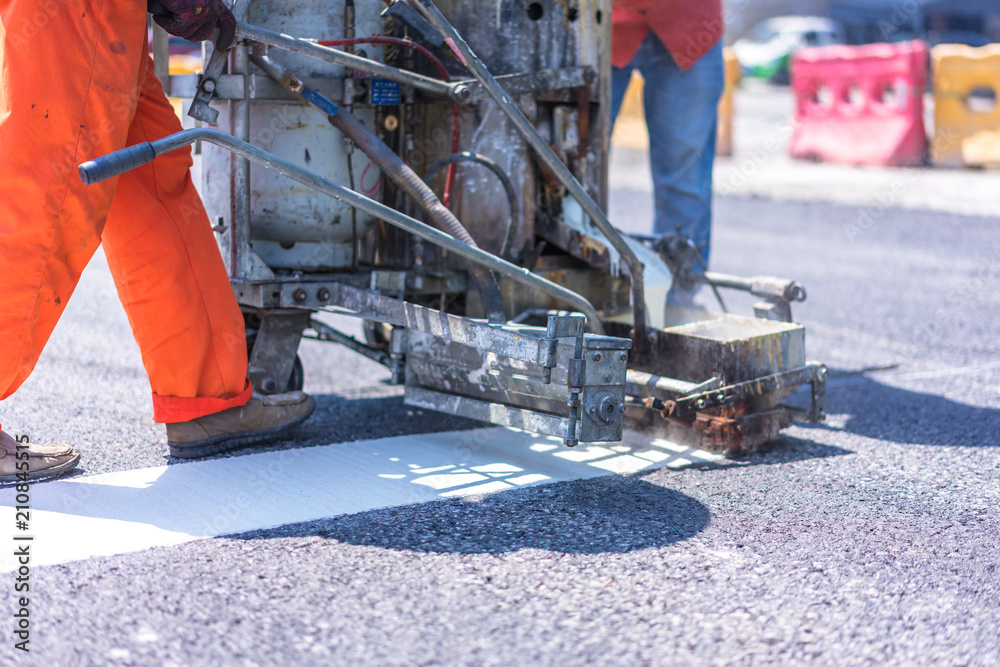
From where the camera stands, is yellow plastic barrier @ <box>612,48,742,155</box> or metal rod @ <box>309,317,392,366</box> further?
yellow plastic barrier @ <box>612,48,742,155</box>

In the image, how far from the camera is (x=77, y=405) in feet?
12.0

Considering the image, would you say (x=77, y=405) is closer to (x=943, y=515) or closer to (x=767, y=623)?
(x=767, y=623)

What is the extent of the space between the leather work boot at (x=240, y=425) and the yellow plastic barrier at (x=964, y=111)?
10.3 metres

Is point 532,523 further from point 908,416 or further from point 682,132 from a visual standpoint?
point 682,132

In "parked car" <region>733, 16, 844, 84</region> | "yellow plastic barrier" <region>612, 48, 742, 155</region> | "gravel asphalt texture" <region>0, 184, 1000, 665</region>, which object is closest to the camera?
"gravel asphalt texture" <region>0, 184, 1000, 665</region>

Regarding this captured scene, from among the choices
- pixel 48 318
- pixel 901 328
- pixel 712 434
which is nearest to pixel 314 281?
pixel 48 318

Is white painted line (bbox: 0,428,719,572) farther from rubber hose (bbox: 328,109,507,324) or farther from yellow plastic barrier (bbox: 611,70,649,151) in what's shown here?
yellow plastic barrier (bbox: 611,70,649,151)

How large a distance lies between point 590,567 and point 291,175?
1206 mm

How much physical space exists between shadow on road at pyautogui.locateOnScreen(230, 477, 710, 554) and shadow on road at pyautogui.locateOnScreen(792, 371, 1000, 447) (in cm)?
112

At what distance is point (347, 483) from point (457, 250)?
70cm

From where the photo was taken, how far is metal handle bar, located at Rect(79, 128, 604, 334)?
244 cm

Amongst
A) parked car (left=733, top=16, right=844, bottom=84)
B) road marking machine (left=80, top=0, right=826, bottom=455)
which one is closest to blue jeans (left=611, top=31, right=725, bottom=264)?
road marking machine (left=80, top=0, right=826, bottom=455)

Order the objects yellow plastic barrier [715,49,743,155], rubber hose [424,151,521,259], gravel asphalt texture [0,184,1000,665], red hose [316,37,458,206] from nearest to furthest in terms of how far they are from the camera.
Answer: gravel asphalt texture [0,184,1000,665] < red hose [316,37,458,206] < rubber hose [424,151,521,259] < yellow plastic barrier [715,49,743,155]

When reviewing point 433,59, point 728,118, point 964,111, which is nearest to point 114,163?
point 433,59
